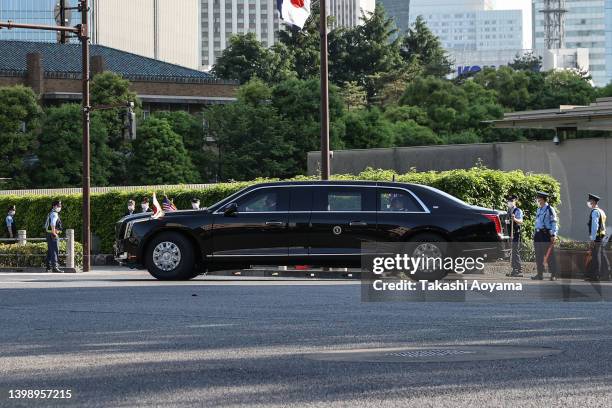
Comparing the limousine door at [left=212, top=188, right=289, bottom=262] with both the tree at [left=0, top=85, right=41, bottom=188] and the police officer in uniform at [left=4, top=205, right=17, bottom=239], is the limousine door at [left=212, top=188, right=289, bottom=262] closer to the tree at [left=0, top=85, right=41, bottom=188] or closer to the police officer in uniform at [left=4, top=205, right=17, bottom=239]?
the police officer in uniform at [left=4, top=205, right=17, bottom=239]

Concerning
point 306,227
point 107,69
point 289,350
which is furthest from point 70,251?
point 107,69

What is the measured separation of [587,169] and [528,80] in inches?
1935

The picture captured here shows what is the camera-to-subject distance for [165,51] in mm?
140125

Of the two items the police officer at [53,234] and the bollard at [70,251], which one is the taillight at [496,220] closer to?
the police officer at [53,234]

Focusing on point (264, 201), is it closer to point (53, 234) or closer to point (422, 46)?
point (53, 234)

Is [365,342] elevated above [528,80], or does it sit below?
below

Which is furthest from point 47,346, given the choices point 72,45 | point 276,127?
point 72,45

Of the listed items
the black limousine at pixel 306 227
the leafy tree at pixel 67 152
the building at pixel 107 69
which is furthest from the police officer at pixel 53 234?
the building at pixel 107 69

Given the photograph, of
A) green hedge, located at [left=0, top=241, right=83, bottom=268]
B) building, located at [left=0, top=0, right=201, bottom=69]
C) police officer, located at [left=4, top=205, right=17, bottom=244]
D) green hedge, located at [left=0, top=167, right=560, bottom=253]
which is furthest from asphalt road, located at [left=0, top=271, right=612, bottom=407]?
building, located at [left=0, top=0, right=201, bottom=69]

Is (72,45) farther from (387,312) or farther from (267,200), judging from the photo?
(387,312)

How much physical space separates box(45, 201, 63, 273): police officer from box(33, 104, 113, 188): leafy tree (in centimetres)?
2973

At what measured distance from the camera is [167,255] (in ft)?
70.5

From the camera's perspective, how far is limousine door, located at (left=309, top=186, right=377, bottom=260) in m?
21.2

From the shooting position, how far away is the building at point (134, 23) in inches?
5335
